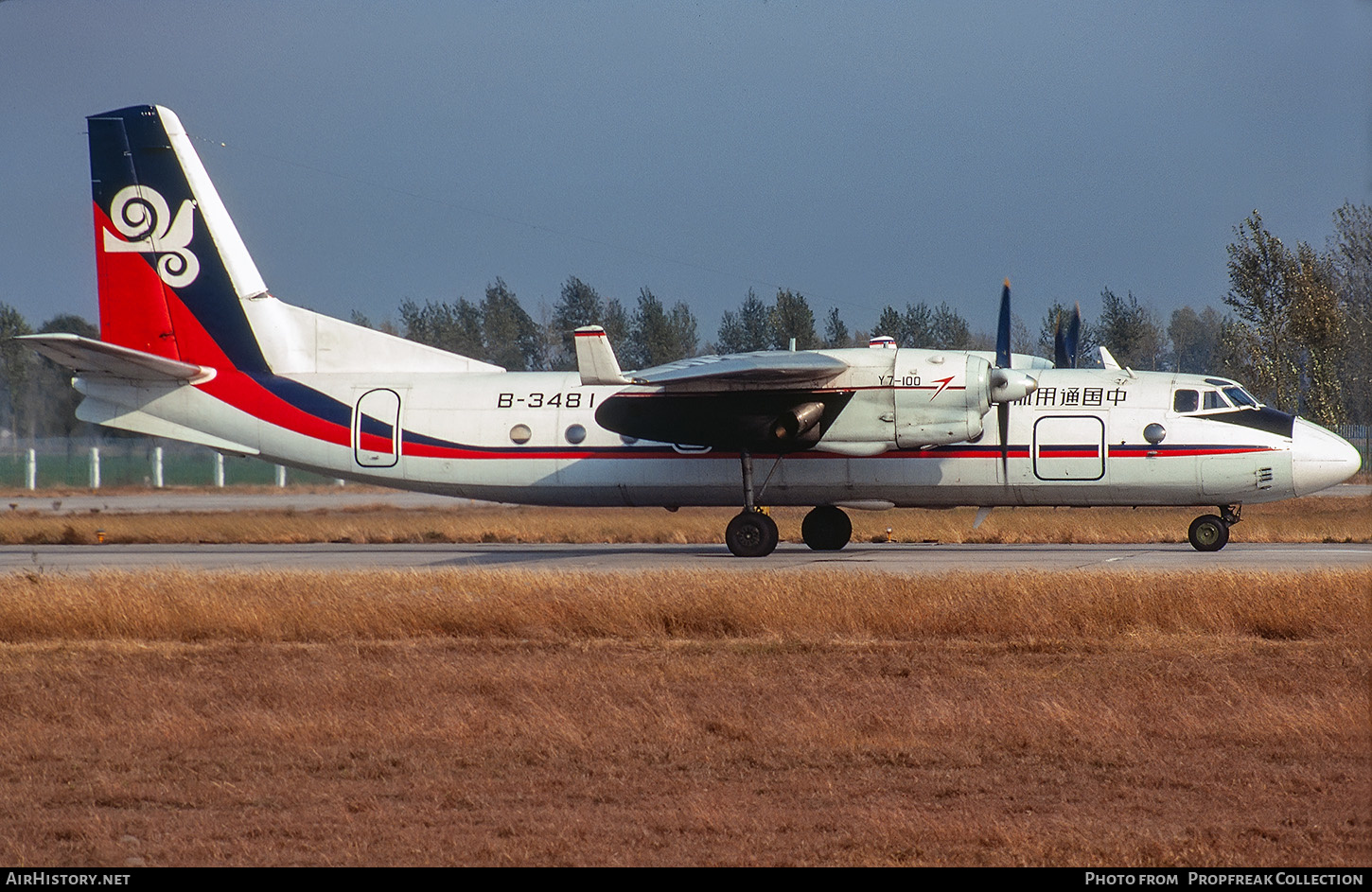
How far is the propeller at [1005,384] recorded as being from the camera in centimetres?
2073

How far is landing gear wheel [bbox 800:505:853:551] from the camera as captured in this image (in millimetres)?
23609

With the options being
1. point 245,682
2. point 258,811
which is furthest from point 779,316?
point 258,811

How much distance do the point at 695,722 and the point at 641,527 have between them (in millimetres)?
19642

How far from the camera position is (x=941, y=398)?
20766 millimetres

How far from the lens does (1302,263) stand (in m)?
42.0

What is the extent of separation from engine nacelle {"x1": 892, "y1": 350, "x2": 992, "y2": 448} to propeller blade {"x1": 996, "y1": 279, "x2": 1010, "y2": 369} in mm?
1051

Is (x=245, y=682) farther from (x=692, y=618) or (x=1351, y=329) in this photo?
(x=1351, y=329)

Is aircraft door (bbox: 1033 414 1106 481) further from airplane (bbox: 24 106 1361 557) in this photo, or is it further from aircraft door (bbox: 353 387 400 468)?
aircraft door (bbox: 353 387 400 468)

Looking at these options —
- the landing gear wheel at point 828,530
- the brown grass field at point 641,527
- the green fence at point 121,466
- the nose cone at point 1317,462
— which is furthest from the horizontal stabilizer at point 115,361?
the green fence at point 121,466

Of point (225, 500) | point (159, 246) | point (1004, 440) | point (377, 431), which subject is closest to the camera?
point (1004, 440)

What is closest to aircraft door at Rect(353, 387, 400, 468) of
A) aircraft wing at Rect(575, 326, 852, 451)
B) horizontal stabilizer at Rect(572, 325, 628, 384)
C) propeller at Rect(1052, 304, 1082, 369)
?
aircraft wing at Rect(575, 326, 852, 451)

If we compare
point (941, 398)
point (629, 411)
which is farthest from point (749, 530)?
point (941, 398)

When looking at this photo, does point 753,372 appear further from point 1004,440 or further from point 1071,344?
point 1071,344

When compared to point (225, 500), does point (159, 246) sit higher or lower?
higher
